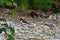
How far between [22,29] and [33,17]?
113 cm

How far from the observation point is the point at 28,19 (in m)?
5.36

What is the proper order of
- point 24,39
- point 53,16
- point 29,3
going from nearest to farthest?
point 24,39
point 53,16
point 29,3

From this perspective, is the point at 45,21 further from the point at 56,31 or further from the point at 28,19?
the point at 56,31

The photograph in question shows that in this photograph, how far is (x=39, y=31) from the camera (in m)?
4.46

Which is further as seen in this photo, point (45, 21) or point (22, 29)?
point (45, 21)

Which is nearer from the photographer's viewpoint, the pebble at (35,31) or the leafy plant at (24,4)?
the pebble at (35,31)

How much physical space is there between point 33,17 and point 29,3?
2.52 feet

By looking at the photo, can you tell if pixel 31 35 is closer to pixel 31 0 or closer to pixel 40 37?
pixel 40 37

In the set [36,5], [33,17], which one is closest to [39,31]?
[33,17]

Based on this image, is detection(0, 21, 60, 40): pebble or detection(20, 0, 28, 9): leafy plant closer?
detection(0, 21, 60, 40): pebble

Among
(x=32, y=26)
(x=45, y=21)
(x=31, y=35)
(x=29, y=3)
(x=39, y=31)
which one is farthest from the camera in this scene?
(x=29, y=3)

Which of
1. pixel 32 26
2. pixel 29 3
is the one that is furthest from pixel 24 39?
pixel 29 3

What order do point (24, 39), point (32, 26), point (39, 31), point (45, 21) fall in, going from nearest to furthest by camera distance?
point (24, 39) < point (39, 31) < point (32, 26) < point (45, 21)

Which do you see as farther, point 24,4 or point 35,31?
point 24,4
